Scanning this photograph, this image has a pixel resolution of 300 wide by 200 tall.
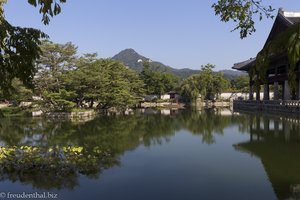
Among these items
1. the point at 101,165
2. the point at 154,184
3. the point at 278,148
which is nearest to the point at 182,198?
the point at 154,184

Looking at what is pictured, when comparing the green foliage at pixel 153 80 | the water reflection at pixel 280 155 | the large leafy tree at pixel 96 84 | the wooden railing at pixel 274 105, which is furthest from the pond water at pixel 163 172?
the green foliage at pixel 153 80

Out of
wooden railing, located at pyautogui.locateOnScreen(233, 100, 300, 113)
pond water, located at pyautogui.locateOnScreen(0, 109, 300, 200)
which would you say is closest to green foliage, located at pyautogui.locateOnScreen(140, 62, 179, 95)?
wooden railing, located at pyautogui.locateOnScreen(233, 100, 300, 113)

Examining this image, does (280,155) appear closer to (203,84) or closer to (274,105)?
(274,105)

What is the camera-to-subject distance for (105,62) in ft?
136

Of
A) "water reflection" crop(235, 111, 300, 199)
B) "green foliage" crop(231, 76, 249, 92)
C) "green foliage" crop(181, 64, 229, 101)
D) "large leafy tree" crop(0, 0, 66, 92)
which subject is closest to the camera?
"large leafy tree" crop(0, 0, 66, 92)

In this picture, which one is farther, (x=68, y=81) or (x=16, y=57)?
(x=68, y=81)

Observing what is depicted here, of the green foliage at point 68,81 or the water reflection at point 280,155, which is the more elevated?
the green foliage at point 68,81

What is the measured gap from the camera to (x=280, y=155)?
478 inches

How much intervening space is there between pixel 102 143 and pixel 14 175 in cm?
670

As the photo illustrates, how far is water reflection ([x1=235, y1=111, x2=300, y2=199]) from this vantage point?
8.03 meters

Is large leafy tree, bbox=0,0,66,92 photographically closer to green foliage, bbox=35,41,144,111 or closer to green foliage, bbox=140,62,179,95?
green foliage, bbox=35,41,144,111

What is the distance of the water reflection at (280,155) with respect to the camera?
803cm

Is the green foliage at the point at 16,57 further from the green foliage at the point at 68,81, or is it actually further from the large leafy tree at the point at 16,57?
the green foliage at the point at 68,81

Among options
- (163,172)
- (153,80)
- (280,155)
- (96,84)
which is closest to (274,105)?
(96,84)
